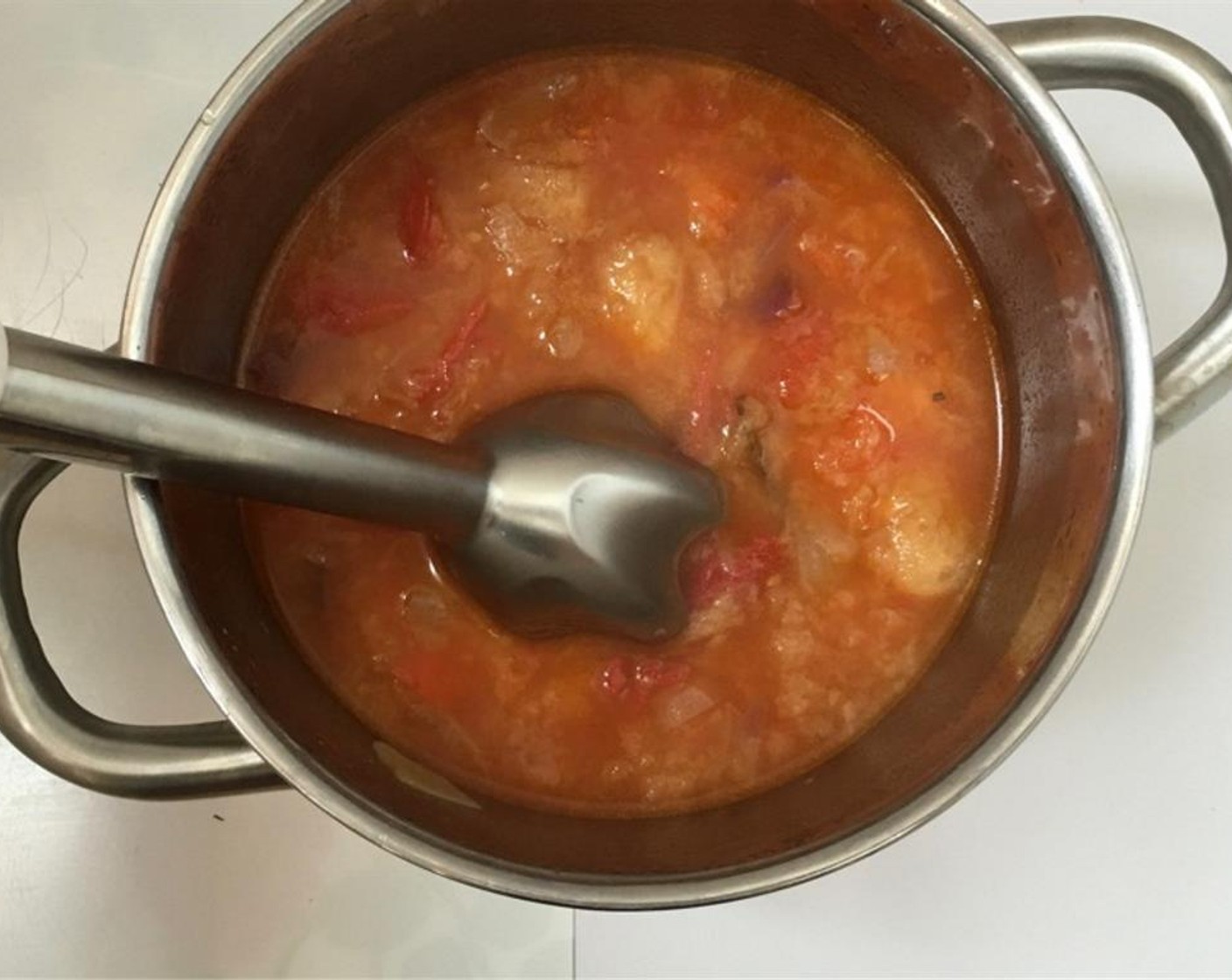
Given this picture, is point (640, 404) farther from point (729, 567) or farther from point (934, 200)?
point (934, 200)

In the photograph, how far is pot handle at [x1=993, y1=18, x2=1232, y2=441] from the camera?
0.81 m

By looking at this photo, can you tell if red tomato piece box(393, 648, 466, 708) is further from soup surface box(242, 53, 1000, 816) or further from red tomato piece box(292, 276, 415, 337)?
red tomato piece box(292, 276, 415, 337)

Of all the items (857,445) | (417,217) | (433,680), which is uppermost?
(417,217)

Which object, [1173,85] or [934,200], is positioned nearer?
[1173,85]

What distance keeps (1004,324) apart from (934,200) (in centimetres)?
12

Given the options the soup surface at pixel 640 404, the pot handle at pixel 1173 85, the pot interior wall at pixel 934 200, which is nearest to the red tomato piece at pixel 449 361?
the soup surface at pixel 640 404

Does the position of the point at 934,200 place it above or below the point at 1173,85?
above

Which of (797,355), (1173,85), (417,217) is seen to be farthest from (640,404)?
(1173,85)

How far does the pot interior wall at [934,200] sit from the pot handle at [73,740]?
0.17 feet

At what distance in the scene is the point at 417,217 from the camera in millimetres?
1000

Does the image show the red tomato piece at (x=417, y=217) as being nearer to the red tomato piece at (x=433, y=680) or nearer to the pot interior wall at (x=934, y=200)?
the pot interior wall at (x=934, y=200)

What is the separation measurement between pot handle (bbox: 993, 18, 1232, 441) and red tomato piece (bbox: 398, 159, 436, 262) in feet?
1.46

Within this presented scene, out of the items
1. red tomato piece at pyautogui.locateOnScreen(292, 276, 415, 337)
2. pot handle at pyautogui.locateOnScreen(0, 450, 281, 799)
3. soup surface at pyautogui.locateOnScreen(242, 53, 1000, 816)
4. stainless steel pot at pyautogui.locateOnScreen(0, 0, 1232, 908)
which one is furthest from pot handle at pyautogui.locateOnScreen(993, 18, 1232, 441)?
pot handle at pyautogui.locateOnScreen(0, 450, 281, 799)

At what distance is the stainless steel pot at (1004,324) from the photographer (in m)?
0.78
